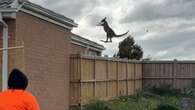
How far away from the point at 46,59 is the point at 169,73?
16.5 metres

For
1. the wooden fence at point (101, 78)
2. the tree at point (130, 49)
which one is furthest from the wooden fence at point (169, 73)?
the tree at point (130, 49)

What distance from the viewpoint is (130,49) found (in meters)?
45.1

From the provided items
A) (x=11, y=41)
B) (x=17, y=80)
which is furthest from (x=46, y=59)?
(x=17, y=80)

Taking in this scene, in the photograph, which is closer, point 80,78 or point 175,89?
point 80,78

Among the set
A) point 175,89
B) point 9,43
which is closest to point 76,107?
point 9,43

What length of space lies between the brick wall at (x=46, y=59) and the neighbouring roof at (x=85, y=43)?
22.9 ft

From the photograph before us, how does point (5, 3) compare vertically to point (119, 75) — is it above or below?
above

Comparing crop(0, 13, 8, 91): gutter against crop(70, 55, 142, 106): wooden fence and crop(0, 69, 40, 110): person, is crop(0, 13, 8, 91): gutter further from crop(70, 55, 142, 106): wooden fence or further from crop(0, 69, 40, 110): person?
crop(0, 69, 40, 110): person

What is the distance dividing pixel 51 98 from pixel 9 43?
13.1 ft

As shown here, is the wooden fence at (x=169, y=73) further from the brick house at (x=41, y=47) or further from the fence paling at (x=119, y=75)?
the brick house at (x=41, y=47)

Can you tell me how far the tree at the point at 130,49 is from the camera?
44.7m

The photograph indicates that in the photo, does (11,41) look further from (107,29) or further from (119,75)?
(119,75)

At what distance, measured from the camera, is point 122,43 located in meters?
45.8

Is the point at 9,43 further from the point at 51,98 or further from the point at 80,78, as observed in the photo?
the point at 80,78
